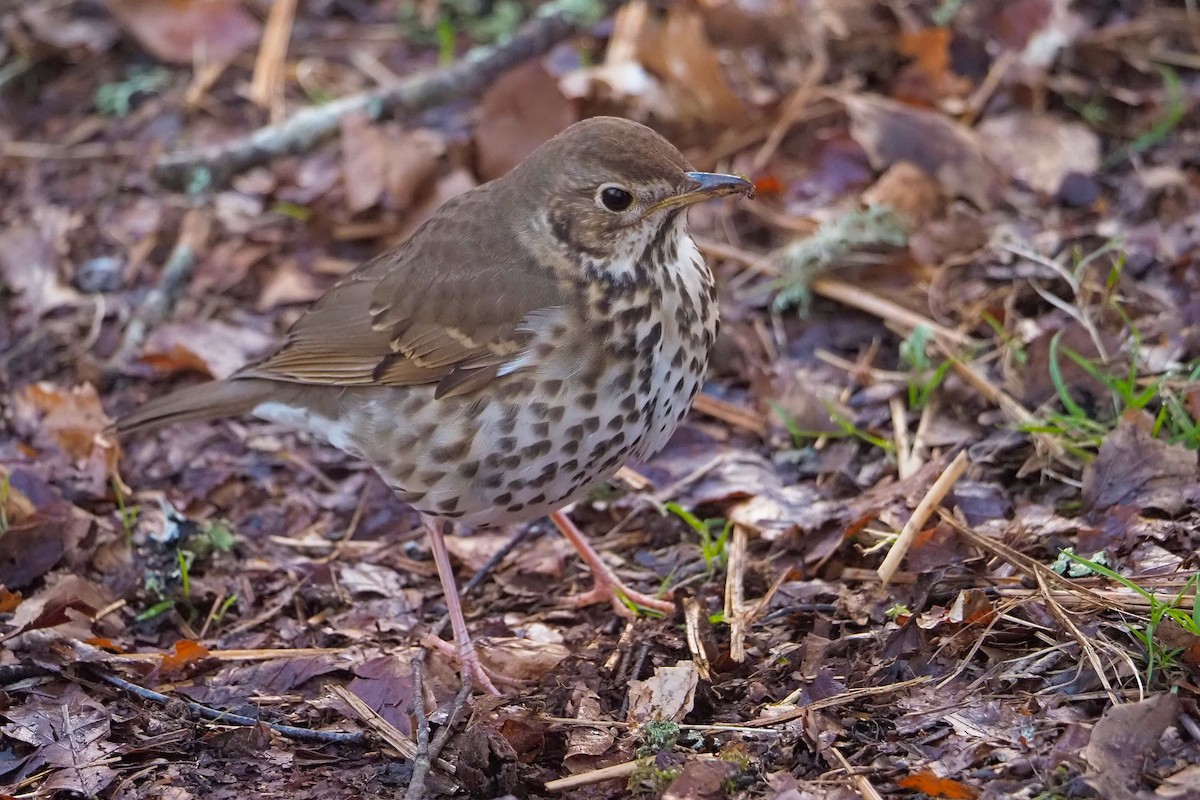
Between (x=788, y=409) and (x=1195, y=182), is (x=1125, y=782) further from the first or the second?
(x=1195, y=182)

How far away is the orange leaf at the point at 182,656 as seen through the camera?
11.4 ft

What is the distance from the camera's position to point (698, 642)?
3355 mm

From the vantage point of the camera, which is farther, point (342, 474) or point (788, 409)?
point (342, 474)

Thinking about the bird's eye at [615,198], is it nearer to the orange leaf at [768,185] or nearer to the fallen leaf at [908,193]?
the fallen leaf at [908,193]

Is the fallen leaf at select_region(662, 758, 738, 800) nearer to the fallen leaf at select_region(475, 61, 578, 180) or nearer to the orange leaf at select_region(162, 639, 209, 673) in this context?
the orange leaf at select_region(162, 639, 209, 673)

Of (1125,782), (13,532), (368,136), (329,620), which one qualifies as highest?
(368,136)

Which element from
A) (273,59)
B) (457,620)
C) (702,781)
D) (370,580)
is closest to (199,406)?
(370,580)

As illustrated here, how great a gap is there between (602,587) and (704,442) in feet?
2.46

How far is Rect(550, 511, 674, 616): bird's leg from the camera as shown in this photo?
3.71 metres

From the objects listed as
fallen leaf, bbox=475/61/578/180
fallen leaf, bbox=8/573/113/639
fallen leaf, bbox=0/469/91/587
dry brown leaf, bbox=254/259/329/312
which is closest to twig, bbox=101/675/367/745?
fallen leaf, bbox=8/573/113/639

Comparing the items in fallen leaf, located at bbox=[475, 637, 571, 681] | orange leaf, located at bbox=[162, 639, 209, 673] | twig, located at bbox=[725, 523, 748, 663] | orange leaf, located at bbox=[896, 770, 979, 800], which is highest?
orange leaf, located at bbox=[896, 770, 979, 800]

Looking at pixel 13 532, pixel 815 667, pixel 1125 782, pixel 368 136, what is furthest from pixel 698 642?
pixel 368 136

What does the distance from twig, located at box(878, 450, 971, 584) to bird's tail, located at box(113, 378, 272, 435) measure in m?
1.96

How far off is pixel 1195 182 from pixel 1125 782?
9.70ft
